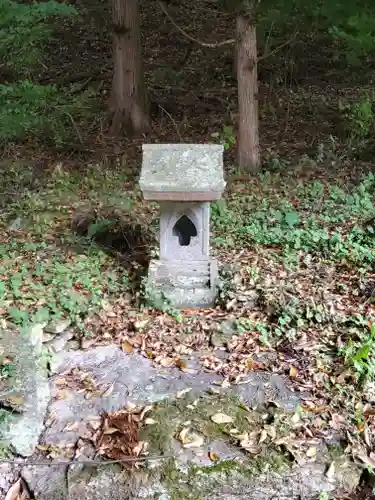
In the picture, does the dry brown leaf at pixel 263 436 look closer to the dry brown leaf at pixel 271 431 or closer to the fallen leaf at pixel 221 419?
the dry brown leaf at pixel 271 431

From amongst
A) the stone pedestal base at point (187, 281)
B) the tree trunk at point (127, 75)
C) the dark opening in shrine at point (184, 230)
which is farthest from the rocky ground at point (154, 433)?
the tree trunk at point (127, 75)

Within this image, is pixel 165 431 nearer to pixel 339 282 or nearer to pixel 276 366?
pixel 276 366

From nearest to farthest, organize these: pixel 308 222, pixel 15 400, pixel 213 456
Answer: pixel 213 456
pixel 15 400
pixel 308 222

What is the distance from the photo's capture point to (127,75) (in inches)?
388

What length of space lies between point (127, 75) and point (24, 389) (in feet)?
22.2

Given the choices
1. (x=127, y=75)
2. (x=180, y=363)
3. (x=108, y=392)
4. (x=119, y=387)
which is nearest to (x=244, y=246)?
(x=180, y=363)

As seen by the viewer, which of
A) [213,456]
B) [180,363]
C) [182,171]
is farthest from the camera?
[182,171]

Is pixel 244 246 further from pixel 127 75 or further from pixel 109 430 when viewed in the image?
pixel 127 75

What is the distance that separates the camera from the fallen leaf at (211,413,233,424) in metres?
4.45

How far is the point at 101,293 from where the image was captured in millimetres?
5840

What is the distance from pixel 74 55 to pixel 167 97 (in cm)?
325

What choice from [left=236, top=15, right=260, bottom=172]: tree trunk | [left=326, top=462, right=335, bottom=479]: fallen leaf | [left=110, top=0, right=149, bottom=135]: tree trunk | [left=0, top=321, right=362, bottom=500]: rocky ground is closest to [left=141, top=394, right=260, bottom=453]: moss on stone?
[left=0, top=321, right=362, bottom=500]: rocky ground

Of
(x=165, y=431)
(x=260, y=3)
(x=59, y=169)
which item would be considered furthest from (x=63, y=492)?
(x=260, y=3)

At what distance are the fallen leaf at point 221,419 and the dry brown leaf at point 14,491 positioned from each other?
1.46 meters
